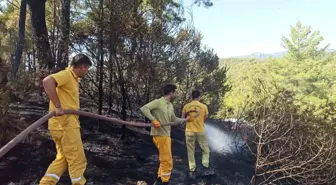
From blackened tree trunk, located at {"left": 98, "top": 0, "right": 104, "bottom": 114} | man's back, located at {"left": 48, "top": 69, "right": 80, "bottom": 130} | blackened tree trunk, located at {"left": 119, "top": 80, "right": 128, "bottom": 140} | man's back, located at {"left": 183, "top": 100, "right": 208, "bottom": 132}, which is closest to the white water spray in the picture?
blackened tree trunk, located at {"left": 119, "top": 80, "right": 128, "bottom": 140}

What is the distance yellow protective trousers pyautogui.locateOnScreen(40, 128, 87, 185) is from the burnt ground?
1586 mm

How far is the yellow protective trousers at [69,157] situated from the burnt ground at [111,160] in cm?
159

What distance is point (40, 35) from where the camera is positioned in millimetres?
8938

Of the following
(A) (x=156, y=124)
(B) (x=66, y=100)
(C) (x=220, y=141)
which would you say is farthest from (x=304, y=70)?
(B) (x=66, y=100)

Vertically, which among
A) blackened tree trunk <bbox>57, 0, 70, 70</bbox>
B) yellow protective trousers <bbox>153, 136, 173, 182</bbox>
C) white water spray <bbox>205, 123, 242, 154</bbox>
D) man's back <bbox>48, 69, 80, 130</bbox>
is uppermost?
blackened tree trunk <bbox>57, 0, 70, 70</bbox>

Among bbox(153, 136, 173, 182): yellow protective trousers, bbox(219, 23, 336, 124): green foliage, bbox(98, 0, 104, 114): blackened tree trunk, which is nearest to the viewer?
bbox(153, 136, 173, 182): yellow protective trousers

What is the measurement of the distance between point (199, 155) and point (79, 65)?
546 centimetres

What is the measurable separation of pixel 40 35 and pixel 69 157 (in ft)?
18.4

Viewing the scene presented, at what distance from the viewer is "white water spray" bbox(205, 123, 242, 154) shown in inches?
400

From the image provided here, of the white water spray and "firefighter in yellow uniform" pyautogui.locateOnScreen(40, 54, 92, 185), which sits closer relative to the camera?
"firefighter in yellow uniform" pyautogui.locateOnScreen(40, 54, 92, 185)

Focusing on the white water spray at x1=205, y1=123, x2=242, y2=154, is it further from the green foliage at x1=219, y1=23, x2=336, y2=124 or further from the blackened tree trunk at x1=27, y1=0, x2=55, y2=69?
the green foliage at x1=219, y1=23, x2=336, y2=124

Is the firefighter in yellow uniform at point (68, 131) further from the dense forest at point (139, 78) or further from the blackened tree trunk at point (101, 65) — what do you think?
the blackened tree trunk at point (101, 65)

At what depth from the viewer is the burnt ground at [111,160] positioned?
614cm

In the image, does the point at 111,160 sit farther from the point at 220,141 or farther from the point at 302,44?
the point at 302,44
